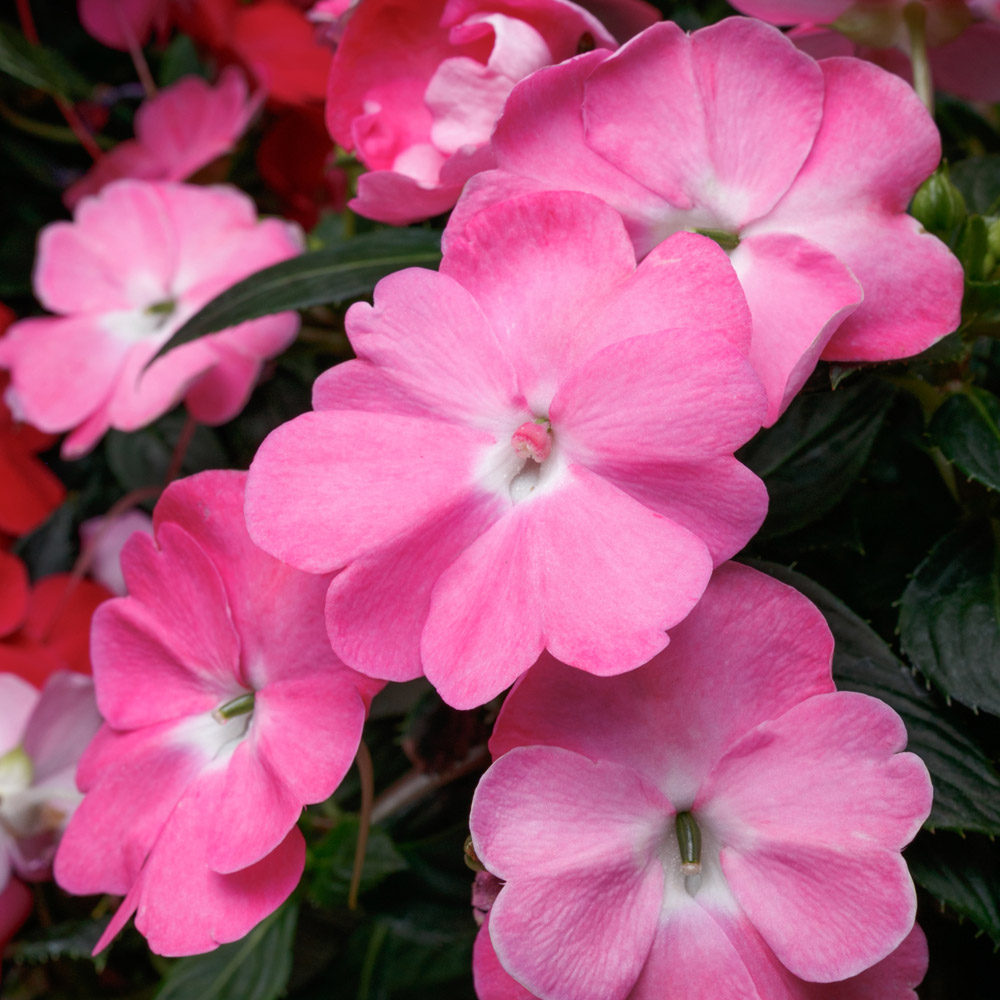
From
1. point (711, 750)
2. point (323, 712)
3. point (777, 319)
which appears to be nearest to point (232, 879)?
point (323, 712)

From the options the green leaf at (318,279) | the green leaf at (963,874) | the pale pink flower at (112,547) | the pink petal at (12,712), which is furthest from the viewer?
the pale pink flower at (112,547)

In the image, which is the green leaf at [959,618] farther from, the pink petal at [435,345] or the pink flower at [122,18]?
the pink flower at [122,18]

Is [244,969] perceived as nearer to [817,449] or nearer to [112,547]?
[112,547]

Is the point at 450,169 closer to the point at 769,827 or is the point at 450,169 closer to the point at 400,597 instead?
the point at 400,597

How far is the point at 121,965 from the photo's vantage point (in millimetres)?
757

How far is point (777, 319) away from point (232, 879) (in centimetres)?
32

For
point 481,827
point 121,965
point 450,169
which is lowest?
point 121,965

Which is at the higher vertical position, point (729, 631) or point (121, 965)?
point (729, 631)

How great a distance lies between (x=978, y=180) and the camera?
0.64 m

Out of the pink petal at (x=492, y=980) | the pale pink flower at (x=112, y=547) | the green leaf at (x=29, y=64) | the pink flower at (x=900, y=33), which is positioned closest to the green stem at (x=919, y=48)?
the pink flower at (x=900, y=33)

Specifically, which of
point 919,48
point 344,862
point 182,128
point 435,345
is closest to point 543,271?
point 435,345

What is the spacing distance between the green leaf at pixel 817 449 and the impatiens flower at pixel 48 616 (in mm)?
540

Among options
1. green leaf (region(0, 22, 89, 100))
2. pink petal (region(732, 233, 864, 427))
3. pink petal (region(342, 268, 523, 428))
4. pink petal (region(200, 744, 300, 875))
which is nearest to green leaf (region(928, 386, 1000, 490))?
pink petal (region(732, 233, 864, 427))

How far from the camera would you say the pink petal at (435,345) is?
14.0 inches
